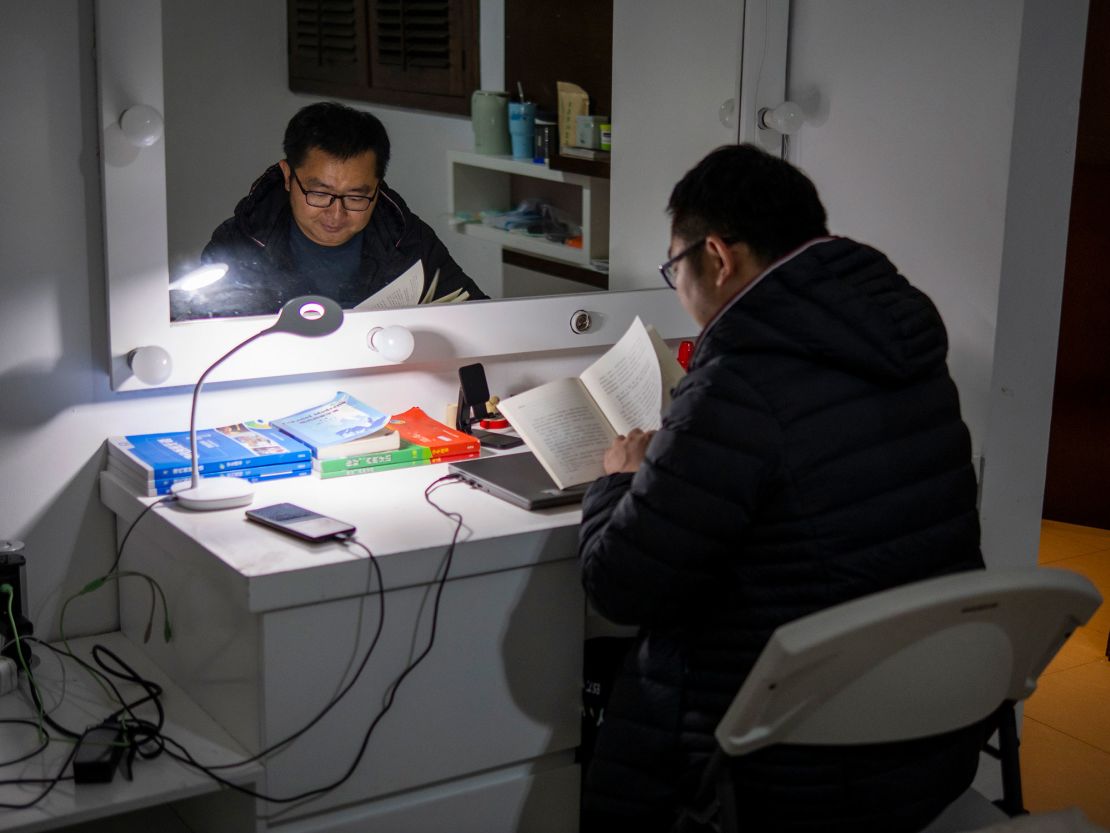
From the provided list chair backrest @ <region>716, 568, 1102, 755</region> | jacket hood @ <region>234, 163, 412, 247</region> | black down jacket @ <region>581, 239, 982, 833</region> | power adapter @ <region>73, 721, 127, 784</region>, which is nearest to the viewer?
chair backrest @ <region>716, 568, 1102, 755</region>

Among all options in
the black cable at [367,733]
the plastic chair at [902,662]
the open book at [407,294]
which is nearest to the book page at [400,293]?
the open book at [407,294]

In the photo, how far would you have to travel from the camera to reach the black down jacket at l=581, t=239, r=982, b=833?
1525 mm

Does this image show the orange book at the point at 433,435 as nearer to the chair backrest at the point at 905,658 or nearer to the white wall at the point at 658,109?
the white wall at the point at 658,109

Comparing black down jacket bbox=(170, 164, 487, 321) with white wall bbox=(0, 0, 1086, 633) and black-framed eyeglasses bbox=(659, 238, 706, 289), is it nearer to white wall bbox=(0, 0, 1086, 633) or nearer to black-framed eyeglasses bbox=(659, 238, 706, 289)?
Answer: white wall bbox=(0, 0, 1086, 633)

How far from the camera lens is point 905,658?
1.40 m

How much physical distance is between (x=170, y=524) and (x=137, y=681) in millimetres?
258

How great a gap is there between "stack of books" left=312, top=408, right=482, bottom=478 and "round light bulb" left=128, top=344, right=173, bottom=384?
27cm

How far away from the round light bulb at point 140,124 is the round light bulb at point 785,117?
1173 mm

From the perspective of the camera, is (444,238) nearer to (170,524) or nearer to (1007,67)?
(170,524)

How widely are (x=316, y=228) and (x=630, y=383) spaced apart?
0.58m

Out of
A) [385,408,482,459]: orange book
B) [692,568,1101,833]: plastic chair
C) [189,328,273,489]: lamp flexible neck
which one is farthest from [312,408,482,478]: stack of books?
[692,568,1101,833]: plastic chair

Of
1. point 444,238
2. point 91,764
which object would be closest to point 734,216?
point 444,238

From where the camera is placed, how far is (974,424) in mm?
2373

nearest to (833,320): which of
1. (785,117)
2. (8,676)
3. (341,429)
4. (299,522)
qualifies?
(299,522)
